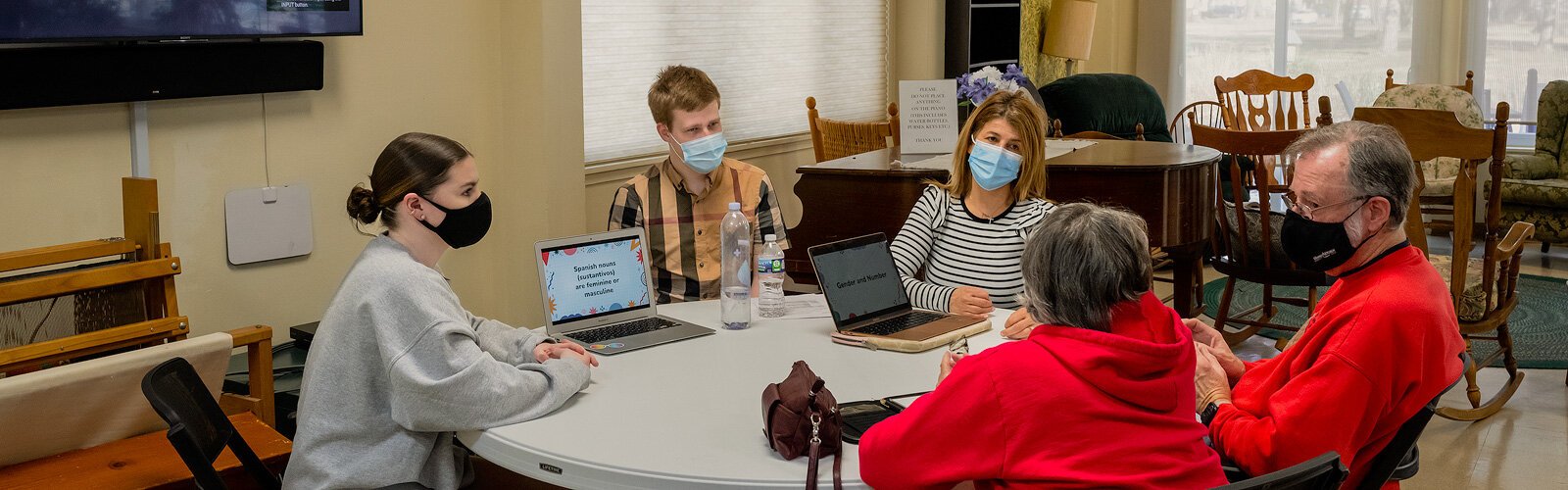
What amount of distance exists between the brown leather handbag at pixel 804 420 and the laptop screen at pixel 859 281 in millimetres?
656

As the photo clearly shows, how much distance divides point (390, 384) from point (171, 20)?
1.49 meters

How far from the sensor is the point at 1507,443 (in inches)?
156

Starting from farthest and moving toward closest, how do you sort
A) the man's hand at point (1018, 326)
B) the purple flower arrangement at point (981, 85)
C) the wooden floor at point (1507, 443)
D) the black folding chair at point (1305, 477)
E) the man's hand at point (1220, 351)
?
the purple flower arrangement at point (981, 85), the wooden floor at point (1507, 443), the man's hand at point (1018, 326), the man's hand at point (1220, 351), the black folding chair at point (1305, 477)

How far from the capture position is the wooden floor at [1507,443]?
3.64 m

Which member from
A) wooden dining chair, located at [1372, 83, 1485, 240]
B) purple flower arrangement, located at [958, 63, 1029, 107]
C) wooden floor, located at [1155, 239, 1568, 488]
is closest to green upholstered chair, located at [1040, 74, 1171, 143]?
wooden dining chair, located at [1372, 83, 1485, 240]

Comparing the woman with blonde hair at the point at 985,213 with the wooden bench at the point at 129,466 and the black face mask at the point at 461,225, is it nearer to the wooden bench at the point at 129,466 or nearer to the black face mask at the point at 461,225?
the black face mask at the point at 461,225

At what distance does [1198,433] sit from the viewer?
172 cm

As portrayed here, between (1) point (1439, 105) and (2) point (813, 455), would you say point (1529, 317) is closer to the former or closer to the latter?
(1) point (1439, 105)

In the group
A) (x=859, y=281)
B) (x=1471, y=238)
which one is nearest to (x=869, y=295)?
(x=859, y=281)

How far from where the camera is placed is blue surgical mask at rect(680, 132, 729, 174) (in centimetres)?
301

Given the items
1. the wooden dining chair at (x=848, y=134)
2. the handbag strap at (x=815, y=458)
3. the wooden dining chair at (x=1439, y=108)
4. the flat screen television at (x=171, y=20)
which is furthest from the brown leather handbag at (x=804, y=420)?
the wooden dining chair at (x=1439, y=108)

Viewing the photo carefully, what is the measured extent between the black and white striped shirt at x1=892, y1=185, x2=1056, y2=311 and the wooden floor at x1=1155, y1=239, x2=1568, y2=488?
156cm

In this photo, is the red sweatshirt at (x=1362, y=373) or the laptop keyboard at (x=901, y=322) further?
the laptop keyboard at (x=901, y=322)

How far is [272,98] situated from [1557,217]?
6430mm
